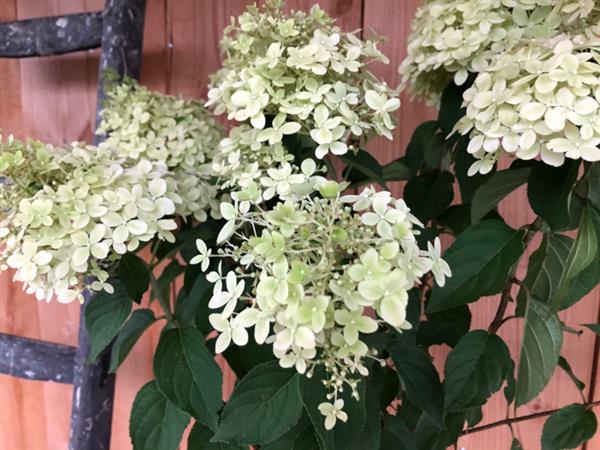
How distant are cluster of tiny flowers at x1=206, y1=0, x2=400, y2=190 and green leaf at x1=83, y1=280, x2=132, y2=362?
19 centimetres

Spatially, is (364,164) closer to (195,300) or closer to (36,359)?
(195,300)

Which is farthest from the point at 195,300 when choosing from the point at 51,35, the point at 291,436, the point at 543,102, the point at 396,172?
the point at 51,35

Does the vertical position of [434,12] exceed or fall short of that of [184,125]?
it exceeds it

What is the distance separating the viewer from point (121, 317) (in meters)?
0.58

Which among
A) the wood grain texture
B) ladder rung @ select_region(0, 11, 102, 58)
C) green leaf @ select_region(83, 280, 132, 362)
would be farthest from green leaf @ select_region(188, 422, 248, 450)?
ladder rung @ select_region(0, 11, 102, 58)

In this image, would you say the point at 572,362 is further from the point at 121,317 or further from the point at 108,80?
the point at 108,80

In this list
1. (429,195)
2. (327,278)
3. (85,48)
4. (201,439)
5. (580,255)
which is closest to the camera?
(327,278)

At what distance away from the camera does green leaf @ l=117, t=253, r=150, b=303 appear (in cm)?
53

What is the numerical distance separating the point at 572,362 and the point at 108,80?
840mm

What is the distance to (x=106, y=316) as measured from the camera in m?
0.59

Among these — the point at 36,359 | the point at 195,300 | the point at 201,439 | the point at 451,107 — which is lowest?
the point at 36,359

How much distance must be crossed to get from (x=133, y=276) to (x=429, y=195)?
1.20 feet

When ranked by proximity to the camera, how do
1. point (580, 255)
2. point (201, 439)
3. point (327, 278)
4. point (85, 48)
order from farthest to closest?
point (85, 48) → point (201, 439) → point (580, 255) → point (327, 278)

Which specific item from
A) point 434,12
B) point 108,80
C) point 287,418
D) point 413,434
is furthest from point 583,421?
point 108,80
